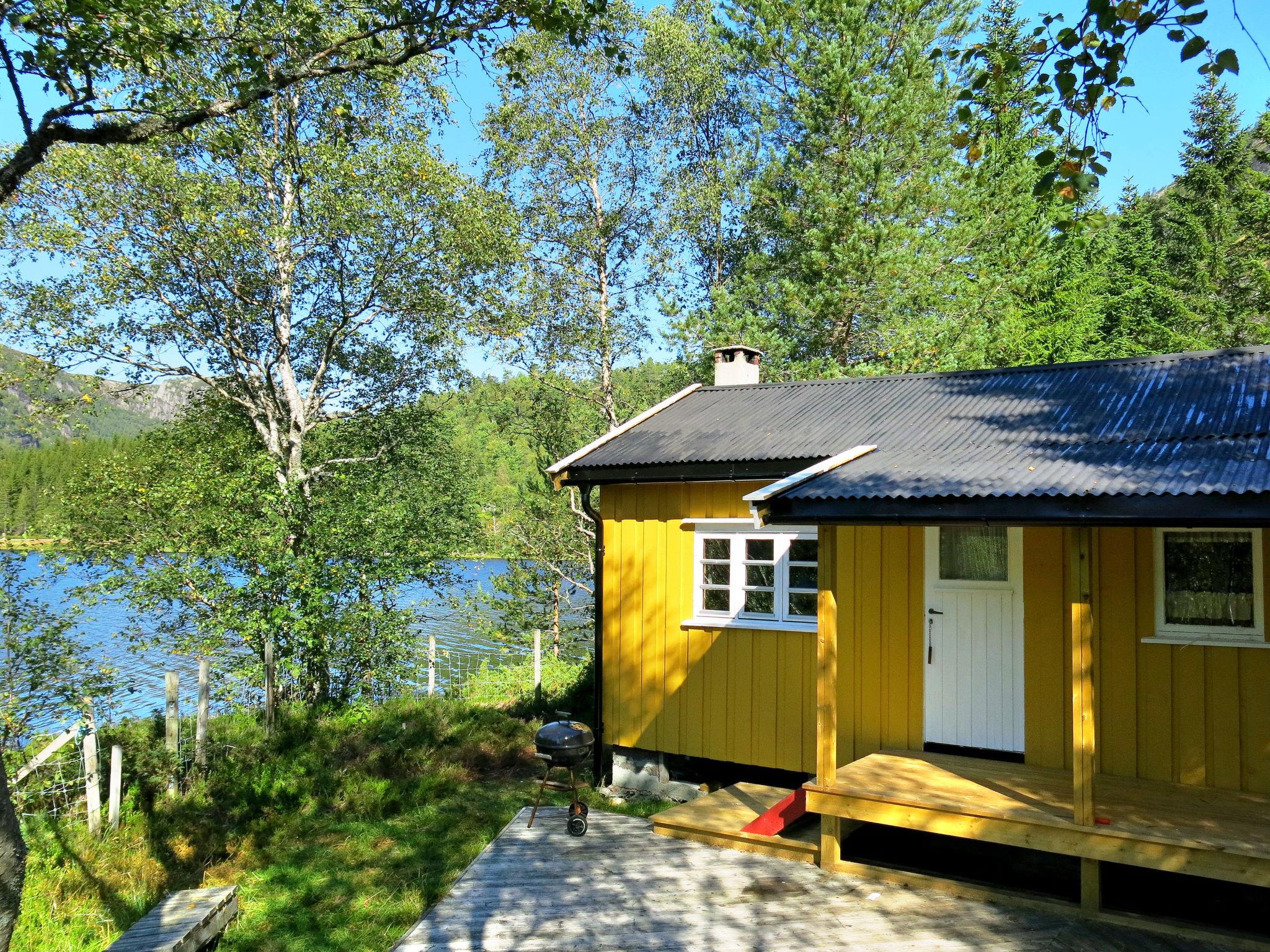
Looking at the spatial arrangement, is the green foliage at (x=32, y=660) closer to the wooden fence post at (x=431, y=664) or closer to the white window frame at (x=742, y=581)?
the wooden fence post at (x=431, y=664)

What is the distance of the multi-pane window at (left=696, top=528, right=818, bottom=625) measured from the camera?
7461mm

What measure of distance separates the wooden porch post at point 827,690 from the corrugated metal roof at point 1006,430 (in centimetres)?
53

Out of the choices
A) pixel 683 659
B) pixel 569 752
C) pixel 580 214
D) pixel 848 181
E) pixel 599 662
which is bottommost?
pixel 569 752

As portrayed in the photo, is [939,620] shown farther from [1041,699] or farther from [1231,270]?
[1231,270]

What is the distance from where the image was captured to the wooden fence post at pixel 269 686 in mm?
10172

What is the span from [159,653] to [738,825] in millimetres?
12650

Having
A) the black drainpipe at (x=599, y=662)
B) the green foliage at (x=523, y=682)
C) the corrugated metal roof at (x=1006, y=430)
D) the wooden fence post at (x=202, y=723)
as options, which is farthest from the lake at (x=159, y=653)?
the corrugated metal roof at (x=1006, y=430)

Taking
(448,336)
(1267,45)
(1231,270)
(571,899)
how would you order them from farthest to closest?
1. (1231,270)
2. (448,336)
3. (571,899)
4. (1267,45)

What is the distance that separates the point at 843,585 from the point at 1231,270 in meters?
23.2

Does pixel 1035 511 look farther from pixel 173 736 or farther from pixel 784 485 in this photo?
pixel 173 736

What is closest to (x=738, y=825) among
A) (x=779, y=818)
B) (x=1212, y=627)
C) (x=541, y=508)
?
(x=779, y=818)

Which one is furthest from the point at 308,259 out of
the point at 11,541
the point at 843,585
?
the point at 843,585

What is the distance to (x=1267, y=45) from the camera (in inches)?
121

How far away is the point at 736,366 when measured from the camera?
10.4 meters
